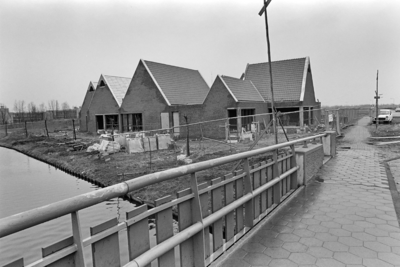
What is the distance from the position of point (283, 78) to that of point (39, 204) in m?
24.3

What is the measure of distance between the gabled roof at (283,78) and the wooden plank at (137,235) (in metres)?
25.2

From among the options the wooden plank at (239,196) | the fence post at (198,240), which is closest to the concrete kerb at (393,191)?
the wooden plank at (239,196)

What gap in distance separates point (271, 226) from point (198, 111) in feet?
66.1

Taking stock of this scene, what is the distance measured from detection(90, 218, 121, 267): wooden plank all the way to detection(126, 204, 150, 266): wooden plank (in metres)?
0.13

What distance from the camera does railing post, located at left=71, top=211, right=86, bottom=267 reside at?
1659 millimetres

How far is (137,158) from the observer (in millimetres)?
14953

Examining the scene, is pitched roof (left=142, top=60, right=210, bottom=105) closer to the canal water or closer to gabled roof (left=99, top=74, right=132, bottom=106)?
gabled roof (left=99, top=74, right=132, bottom=106)

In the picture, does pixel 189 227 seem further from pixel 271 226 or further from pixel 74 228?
pixel 271 226

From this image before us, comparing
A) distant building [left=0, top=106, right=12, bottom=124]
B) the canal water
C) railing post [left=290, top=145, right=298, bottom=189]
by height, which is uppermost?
distant building [left=0, top=106, right=12, bottom=124]

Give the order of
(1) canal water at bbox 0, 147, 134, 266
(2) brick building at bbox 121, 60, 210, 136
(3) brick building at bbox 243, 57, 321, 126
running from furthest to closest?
(3) brick building at bbox 243, 57, 321, 126, (2) brick building at bbox 121, 60, 210, 136, (1) canal water at bbox 0, 147, 134, 266

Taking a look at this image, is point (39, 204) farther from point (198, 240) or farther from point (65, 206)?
point (65, 206)


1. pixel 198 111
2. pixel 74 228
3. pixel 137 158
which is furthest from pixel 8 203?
pixel 198 111

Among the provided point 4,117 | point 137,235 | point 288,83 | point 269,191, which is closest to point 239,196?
point 269,191

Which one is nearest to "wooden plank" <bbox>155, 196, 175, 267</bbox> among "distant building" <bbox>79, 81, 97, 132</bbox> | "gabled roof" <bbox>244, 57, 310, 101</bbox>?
"gabled roof" <bbox>244, 57, 310, 101</bbox>
